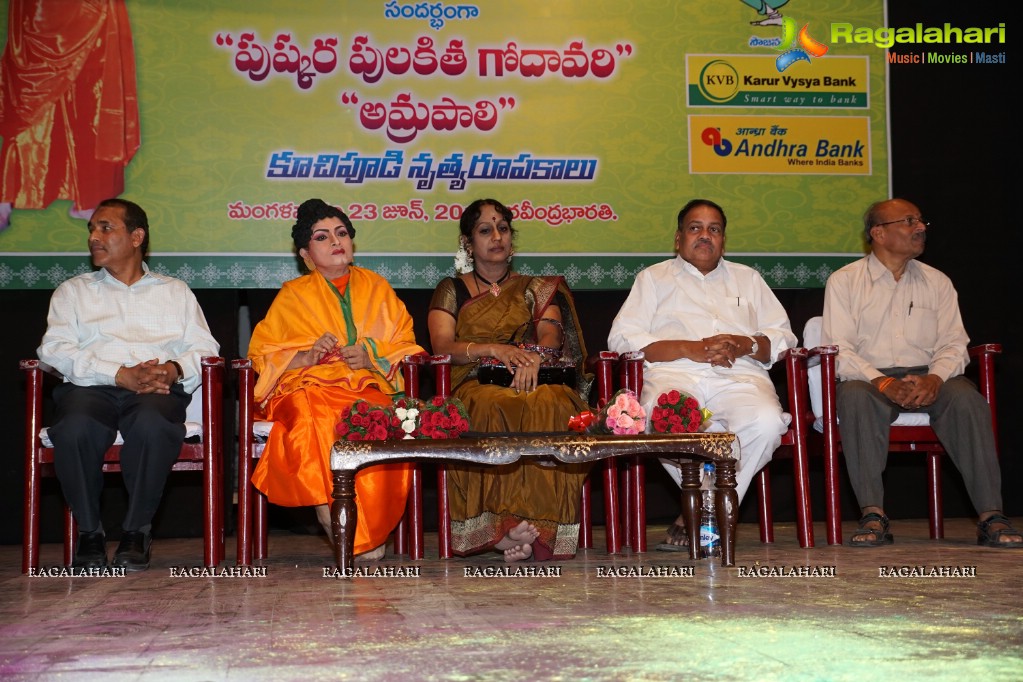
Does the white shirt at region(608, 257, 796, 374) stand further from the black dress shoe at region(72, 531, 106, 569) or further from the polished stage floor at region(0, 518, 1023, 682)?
the black dress shoe at region(72, 531, 106, 569)

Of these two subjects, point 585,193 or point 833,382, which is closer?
point 833,382

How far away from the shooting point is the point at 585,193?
5629 millimetres

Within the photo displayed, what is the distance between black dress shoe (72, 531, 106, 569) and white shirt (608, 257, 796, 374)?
2146mm


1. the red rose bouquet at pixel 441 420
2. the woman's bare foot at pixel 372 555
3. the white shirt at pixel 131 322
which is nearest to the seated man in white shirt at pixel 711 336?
the red rose bouquet at pixel 441 420

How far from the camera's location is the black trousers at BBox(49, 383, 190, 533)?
13.4 ft

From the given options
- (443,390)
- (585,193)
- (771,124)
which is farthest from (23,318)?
(771,124)

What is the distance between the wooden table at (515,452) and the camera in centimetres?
366

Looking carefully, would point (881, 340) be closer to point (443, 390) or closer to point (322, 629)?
point (443, 390)

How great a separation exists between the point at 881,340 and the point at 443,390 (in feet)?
6.41

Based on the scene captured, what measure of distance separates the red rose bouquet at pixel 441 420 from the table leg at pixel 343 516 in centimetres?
28

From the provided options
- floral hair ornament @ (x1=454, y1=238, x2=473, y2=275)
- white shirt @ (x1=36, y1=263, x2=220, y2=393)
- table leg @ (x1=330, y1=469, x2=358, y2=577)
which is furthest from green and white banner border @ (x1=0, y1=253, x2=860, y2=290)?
table leg @ (x1=330, y1=469, x2=358, y2=577)

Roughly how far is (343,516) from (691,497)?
1291 mm

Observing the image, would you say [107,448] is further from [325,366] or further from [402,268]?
[402,268]

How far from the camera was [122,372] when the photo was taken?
4.29 m
